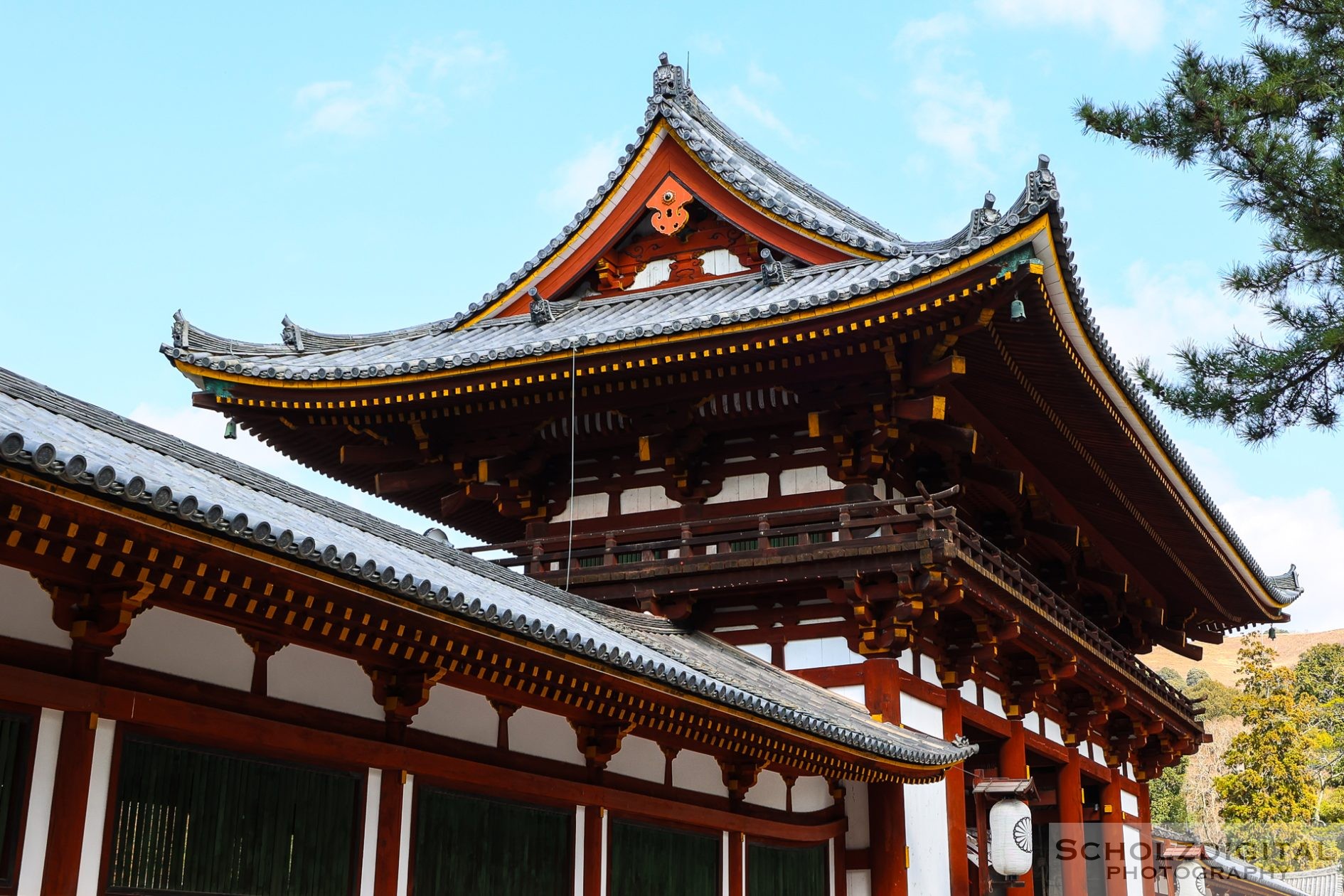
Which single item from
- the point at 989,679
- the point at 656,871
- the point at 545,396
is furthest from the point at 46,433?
the point at 989,679

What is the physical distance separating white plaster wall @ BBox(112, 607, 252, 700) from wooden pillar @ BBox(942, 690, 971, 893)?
9.81 meters

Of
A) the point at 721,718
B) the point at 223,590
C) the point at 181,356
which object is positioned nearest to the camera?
the point at 223,590

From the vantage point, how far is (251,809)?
8.90 m

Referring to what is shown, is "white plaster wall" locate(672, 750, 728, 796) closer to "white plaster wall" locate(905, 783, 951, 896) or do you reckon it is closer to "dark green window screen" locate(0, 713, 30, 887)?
"white plaster wall" locate(905, 783, 951, 896)

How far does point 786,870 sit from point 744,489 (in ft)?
15.3

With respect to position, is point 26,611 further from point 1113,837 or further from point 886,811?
point 1113,837

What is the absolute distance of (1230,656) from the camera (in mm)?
150250

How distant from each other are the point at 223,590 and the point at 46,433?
1.63 metres

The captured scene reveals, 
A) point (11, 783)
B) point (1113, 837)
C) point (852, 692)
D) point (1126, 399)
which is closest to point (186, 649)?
point (11, 783)

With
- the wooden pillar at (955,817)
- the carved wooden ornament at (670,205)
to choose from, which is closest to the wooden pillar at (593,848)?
the wooden pillar at (955,817)

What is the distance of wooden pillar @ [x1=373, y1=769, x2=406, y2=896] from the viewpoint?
32.3ft

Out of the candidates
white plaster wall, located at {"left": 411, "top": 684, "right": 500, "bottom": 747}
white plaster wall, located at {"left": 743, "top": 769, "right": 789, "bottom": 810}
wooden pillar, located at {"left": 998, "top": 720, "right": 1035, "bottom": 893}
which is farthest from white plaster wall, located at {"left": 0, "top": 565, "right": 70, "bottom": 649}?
wooden pillar, located at {"left": 998, "top": 720, "right": 1035, "bottom": 893}

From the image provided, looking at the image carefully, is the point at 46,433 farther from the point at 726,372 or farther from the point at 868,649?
the point at 868,649

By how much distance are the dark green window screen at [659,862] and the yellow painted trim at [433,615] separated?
4.62ft
